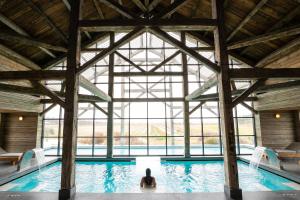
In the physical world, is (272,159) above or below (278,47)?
below

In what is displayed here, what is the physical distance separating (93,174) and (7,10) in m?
6.55

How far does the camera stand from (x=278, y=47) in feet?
24.5

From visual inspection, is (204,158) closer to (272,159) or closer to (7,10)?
(272,159)

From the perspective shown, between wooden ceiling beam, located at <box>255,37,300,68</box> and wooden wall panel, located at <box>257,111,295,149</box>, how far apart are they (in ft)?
9.85

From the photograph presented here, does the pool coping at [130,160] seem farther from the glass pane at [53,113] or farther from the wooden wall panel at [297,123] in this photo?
the wooden wall panel at [297,123]

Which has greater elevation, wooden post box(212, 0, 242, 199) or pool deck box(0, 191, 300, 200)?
wooden post box(212, 0, 242, 199)

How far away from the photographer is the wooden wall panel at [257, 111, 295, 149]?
9.77 metres

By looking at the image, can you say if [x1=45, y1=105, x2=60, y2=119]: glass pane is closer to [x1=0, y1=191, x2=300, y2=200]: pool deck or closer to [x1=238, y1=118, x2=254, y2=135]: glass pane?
[x1=0, y1=191, x2=300, y2=200]: pool deck

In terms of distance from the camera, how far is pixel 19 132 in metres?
9.92

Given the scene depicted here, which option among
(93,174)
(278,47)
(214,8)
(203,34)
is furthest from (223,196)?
(203,34)

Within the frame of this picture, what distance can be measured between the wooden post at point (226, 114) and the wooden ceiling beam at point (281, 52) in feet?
12.6

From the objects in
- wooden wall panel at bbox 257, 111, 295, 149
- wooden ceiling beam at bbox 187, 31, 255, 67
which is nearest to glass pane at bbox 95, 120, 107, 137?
wooden ceiling beam at bbox 187, 31, 255, 67

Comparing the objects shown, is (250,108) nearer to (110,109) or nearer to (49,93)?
(110,109)

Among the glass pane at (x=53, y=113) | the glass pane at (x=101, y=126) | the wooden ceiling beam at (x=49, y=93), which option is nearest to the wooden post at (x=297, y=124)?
the wooden ceiling beam at (x=49, y=93)
